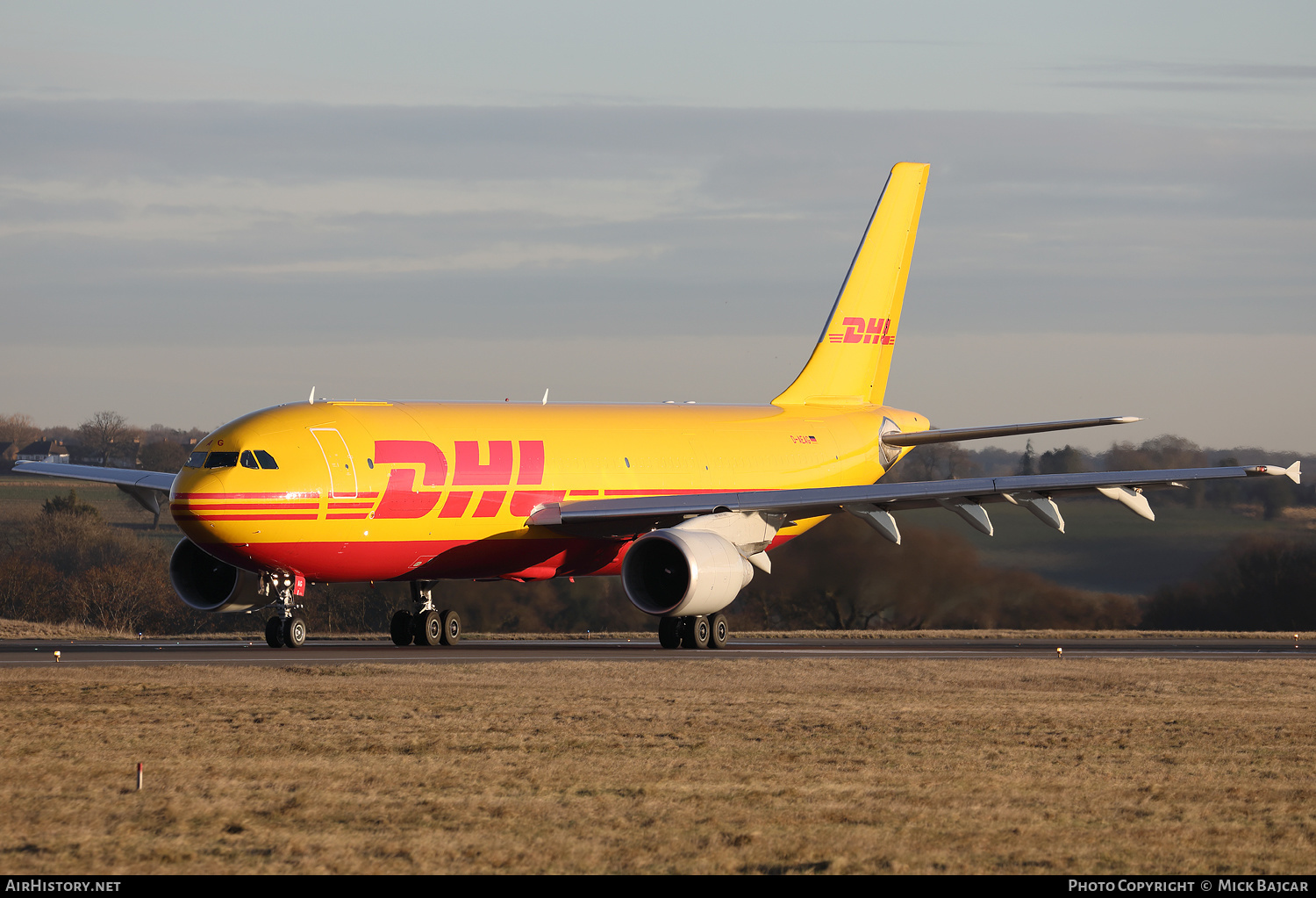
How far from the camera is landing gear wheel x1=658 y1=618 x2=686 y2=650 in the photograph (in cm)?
2942

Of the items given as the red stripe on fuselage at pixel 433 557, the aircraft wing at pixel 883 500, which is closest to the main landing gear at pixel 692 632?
the aircraft wing at pixel 883 500

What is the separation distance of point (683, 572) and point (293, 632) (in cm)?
708

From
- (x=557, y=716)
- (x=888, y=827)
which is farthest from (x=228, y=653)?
(x=888, y=827)

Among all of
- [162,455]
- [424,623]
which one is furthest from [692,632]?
[162,455]

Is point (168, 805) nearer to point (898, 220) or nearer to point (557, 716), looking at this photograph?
point (557, 716)

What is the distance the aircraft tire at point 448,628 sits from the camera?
31.0 m

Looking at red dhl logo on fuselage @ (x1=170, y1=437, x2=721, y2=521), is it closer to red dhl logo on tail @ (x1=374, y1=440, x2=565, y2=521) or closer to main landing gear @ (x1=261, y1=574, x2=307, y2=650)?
red dhl logo on tail @ (x1=374, y1=440, x2=565, y2=521)

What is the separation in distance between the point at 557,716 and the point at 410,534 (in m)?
11.5

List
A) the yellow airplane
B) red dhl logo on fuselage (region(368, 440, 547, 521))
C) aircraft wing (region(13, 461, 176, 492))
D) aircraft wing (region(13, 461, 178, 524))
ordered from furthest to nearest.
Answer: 1. aircraft wing (region(13, 461, 178, 524))
2. aircraft wing (region(13, 461, 176, 492))
3. red dhl logo on fuselage (region(368, 440, 547, 521))
4. the yellow airplane

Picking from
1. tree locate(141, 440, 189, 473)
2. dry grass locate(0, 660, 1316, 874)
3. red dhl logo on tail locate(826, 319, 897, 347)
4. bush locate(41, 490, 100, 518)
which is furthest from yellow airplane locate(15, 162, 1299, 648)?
bush locate(41, 490, 100, 518)

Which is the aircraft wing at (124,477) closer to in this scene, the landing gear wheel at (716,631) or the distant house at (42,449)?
the landing gear wheel at (716,631)

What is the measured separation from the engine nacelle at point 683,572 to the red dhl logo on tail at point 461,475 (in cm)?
286

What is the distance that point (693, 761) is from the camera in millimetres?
14242

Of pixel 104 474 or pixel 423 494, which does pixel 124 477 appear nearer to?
pixel 104 474
